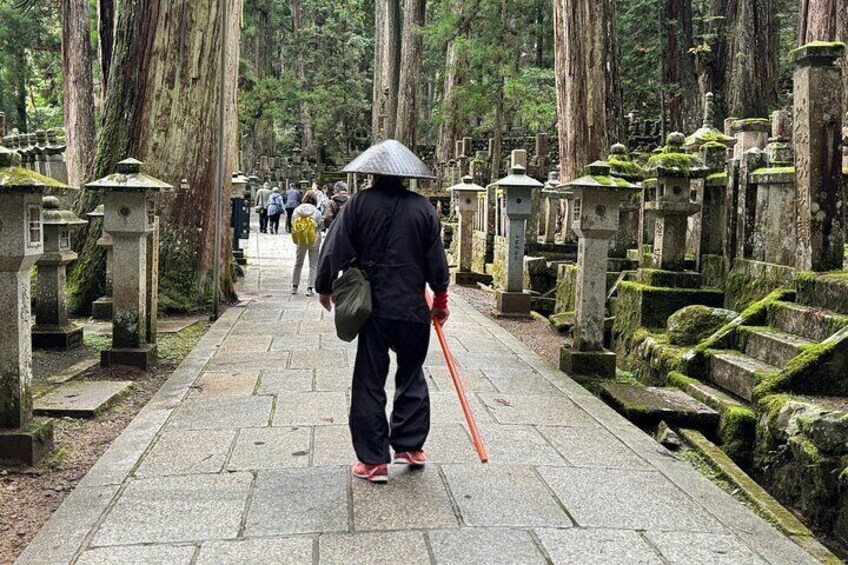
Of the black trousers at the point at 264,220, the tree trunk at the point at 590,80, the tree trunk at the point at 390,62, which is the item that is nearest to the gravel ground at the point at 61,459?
the tree trunk at the point at 590,80

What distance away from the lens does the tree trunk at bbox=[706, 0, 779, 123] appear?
1939 centimetres

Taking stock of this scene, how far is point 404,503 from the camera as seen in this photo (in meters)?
3.69

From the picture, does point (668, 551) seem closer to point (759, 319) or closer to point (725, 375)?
point (725, 375)

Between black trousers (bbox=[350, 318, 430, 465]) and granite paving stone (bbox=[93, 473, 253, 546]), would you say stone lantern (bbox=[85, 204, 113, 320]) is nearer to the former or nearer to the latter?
granite paving stone (bbox=[93, 473, 253, 546])

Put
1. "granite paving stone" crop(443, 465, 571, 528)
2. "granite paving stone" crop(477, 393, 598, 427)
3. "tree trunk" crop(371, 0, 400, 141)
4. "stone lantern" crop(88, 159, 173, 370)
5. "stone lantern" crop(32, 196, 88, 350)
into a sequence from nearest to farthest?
"granite paving stone" crop(443, 465, 571, 528) < "granite paving stone" crop(477, 393, 598, 427) < "stone lantern" crop(88, 159, 173, 370) < "stone lantern" crop(32, 196, 88, 350) < "tree trunk" crop(371, 0, 400, 141)

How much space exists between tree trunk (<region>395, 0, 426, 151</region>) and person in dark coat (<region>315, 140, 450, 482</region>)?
822 inches

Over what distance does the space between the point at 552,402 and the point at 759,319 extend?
1937 millimetres

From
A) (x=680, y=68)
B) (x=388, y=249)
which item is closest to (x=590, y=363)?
(x=388, y=249)

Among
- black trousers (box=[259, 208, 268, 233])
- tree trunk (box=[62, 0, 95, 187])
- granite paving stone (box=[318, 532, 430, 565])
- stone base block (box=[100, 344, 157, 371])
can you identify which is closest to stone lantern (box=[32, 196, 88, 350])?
stone base block (box=[100, 344, 157, 371])

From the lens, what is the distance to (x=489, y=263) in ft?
47.5

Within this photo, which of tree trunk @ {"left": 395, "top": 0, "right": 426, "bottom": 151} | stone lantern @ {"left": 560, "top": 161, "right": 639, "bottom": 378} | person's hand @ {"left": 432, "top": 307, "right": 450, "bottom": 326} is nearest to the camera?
person's hand @ {"left": 432, "top": 307, "right": 450, "bottom": 326}

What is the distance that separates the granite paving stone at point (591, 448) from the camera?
4449 millimetres

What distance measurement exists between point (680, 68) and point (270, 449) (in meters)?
20.2

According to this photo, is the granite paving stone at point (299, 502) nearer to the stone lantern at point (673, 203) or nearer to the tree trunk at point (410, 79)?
the stone lantern at point (673, 203)
